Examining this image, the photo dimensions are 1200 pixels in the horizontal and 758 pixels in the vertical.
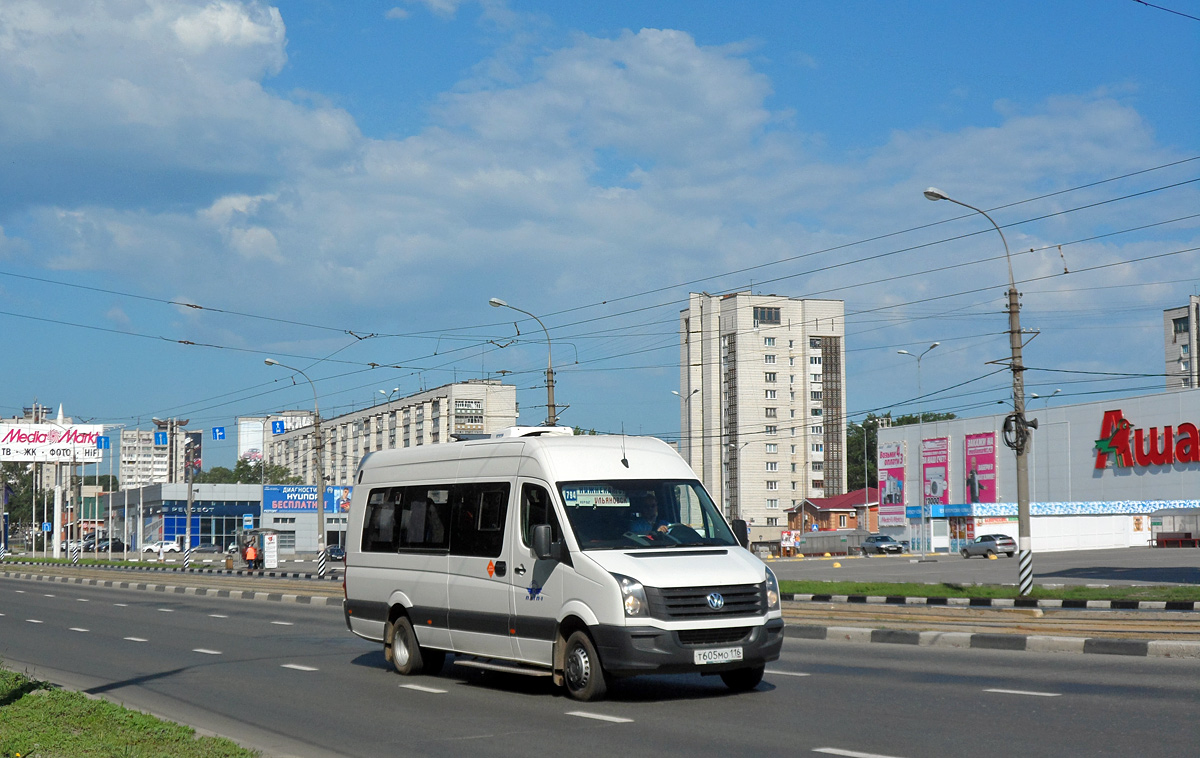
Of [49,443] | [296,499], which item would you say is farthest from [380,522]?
[296,499]

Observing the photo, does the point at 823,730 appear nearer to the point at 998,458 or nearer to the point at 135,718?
the point at 135,718

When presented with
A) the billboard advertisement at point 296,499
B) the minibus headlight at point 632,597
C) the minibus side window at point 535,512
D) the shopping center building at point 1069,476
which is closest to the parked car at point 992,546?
the shopping center building at point 1069,476

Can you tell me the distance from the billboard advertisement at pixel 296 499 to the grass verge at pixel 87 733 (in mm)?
74690

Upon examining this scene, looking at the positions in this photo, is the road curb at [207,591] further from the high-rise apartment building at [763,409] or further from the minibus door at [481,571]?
the high-rise apartment building at [763,409]

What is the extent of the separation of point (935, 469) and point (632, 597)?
75813mm

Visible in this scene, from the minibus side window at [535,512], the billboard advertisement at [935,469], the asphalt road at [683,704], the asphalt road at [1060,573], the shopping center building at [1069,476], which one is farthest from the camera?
the billboard advertisement at [935,469]

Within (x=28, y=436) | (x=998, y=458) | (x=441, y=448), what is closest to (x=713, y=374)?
(x=998, y=458)

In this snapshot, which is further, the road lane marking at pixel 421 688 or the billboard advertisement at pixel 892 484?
the billboard advertisement at pixel 892 484

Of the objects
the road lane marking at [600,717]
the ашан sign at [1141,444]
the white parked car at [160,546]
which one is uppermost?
the ашан sign at [1141,444]

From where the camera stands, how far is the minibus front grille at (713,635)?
9.96 meters

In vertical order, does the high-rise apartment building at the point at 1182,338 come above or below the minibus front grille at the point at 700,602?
above

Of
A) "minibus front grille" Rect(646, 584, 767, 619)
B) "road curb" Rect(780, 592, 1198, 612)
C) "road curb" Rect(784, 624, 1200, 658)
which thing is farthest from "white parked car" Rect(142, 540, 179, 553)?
"minibus front grille" Rect(646, 584, 767, 619)

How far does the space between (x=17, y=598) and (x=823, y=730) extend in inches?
1145

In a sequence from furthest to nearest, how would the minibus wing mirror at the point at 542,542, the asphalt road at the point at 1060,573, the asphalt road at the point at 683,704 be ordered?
1. the asphalt road at the point at 1060,573
2. the minibus wing mirror at the point at 542,542
3. the asphalt road at the point at 683,704
